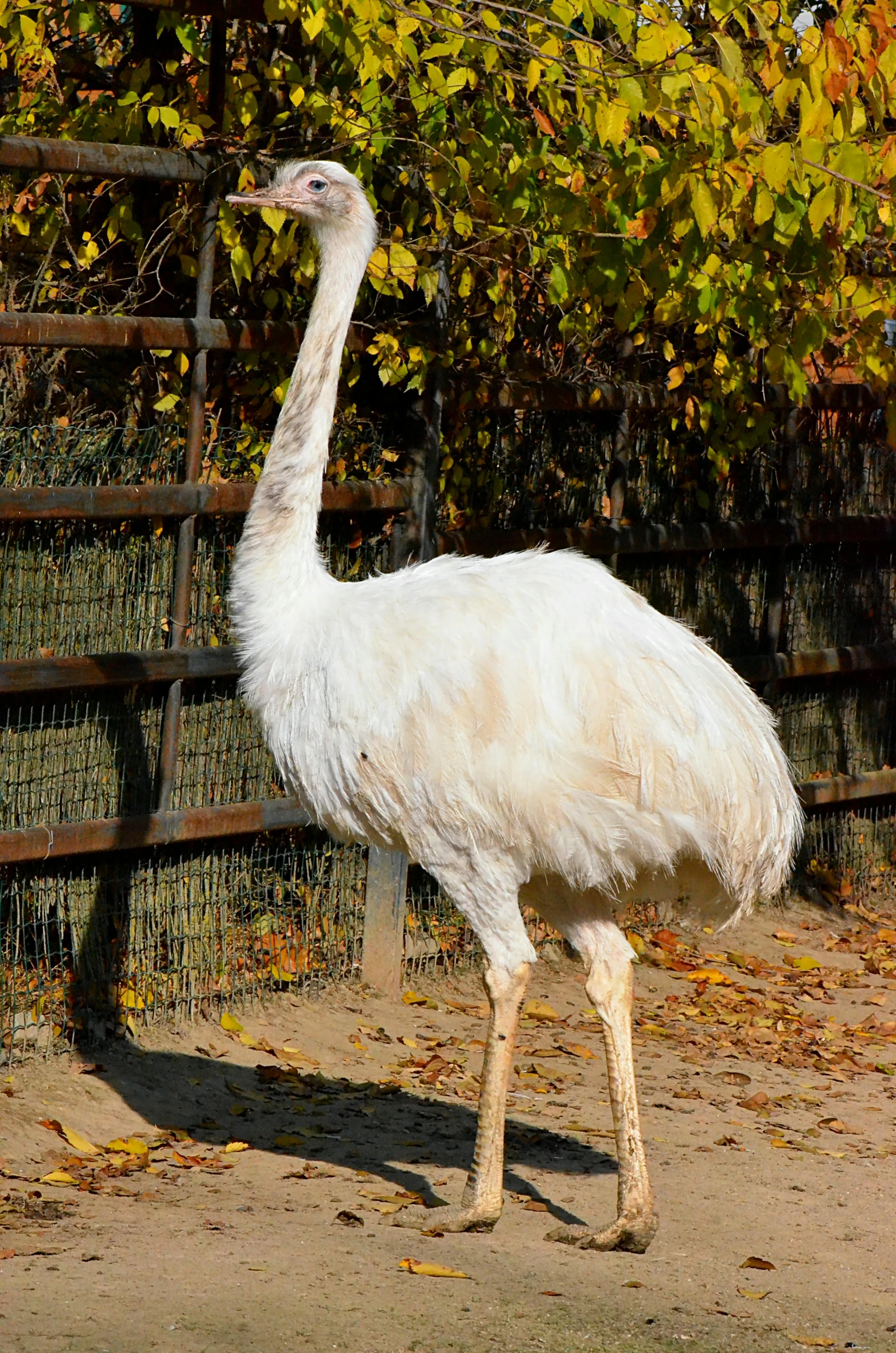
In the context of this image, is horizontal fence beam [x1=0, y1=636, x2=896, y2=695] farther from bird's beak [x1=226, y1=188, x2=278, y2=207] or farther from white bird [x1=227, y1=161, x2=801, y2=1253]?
bird's beak [x1=226, y1=188, x2=278, y2=207]

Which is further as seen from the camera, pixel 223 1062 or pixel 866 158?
pixel 223 1062

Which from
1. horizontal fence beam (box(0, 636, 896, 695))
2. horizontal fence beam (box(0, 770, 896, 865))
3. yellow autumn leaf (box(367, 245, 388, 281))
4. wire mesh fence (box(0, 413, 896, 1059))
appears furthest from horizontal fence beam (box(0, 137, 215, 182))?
horizontal fence beam (box(0, 770, 896, 865))

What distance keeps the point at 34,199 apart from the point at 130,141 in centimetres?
44

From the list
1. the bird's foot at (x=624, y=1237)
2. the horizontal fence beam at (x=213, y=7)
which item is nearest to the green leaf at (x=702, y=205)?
the horizontal fence beam at (x=213, y=7)

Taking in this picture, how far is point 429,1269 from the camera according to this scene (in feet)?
14.5

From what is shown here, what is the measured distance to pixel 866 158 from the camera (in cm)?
494

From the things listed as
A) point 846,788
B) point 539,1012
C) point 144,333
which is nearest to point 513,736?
point 144,333

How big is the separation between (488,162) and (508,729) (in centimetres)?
209

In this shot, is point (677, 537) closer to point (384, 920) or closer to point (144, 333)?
point (384, 920)

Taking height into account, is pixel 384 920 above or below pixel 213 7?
below

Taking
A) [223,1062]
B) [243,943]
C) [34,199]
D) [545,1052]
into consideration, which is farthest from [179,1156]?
[34,199]

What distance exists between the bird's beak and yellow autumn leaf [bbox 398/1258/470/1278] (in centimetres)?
288

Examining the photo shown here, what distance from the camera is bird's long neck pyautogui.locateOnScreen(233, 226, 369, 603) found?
16.3 feet

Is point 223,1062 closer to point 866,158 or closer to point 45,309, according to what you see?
point 45,309
